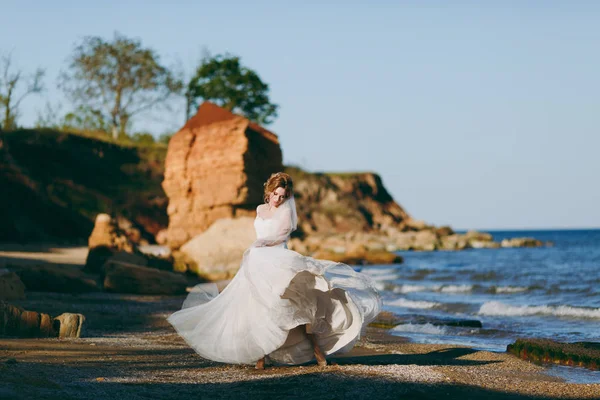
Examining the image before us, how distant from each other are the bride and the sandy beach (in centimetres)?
26

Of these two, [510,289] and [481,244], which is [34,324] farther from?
[481,244]

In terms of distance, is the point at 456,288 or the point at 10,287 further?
the point at 456,288

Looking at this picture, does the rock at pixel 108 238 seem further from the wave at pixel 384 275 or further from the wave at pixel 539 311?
the wave at pixel 539 311

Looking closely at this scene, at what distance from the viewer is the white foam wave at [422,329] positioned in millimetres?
14016

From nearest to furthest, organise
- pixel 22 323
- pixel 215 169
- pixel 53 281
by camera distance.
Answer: pixel 22 323 < pixel 53 281 < pixel 215 169

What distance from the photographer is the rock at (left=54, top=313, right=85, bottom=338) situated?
10398 mm

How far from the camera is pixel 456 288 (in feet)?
85.8

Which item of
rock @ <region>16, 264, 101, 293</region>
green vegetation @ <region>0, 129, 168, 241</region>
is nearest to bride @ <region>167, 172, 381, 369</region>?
rock @ <region>16, 264, 101, 293</region>

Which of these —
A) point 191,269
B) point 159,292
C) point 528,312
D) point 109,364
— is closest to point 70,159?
point 191,269

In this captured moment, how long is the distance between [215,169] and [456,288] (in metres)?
12.8

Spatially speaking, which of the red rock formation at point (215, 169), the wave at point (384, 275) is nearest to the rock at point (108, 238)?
the red rock formation at point (215, 169)

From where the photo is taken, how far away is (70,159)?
51031 mm

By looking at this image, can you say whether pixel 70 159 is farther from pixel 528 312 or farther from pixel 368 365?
pixel 368 365

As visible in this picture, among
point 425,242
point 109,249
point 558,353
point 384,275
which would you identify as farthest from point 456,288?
point 425,242
